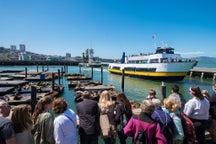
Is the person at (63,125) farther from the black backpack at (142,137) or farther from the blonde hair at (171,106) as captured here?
the blonde hair at (171,106)

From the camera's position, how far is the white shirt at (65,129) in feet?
10.1

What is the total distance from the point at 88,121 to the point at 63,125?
74cm

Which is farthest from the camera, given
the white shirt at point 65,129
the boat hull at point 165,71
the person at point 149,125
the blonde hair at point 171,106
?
the boat hull at point 165,71

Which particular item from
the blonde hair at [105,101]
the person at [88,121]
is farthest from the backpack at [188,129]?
the person at [88,121]

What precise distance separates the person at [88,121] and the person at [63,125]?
491 mm

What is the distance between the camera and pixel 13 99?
14.7 meters

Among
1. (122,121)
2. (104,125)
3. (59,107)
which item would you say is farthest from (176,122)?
(59,107)

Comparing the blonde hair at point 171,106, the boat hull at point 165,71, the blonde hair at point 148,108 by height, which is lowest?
the boat hull at point 165,71

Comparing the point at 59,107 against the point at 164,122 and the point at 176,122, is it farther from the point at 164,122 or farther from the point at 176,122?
the point at 176,122

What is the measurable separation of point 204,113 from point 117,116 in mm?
2049

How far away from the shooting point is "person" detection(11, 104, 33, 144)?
2729mm

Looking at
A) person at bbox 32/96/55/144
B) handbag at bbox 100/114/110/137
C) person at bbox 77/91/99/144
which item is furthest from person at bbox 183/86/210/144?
person at bbox 32/96/55/144

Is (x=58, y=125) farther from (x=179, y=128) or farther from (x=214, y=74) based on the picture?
(x=214, y=74)

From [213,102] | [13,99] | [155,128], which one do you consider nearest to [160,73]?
[13,99]
